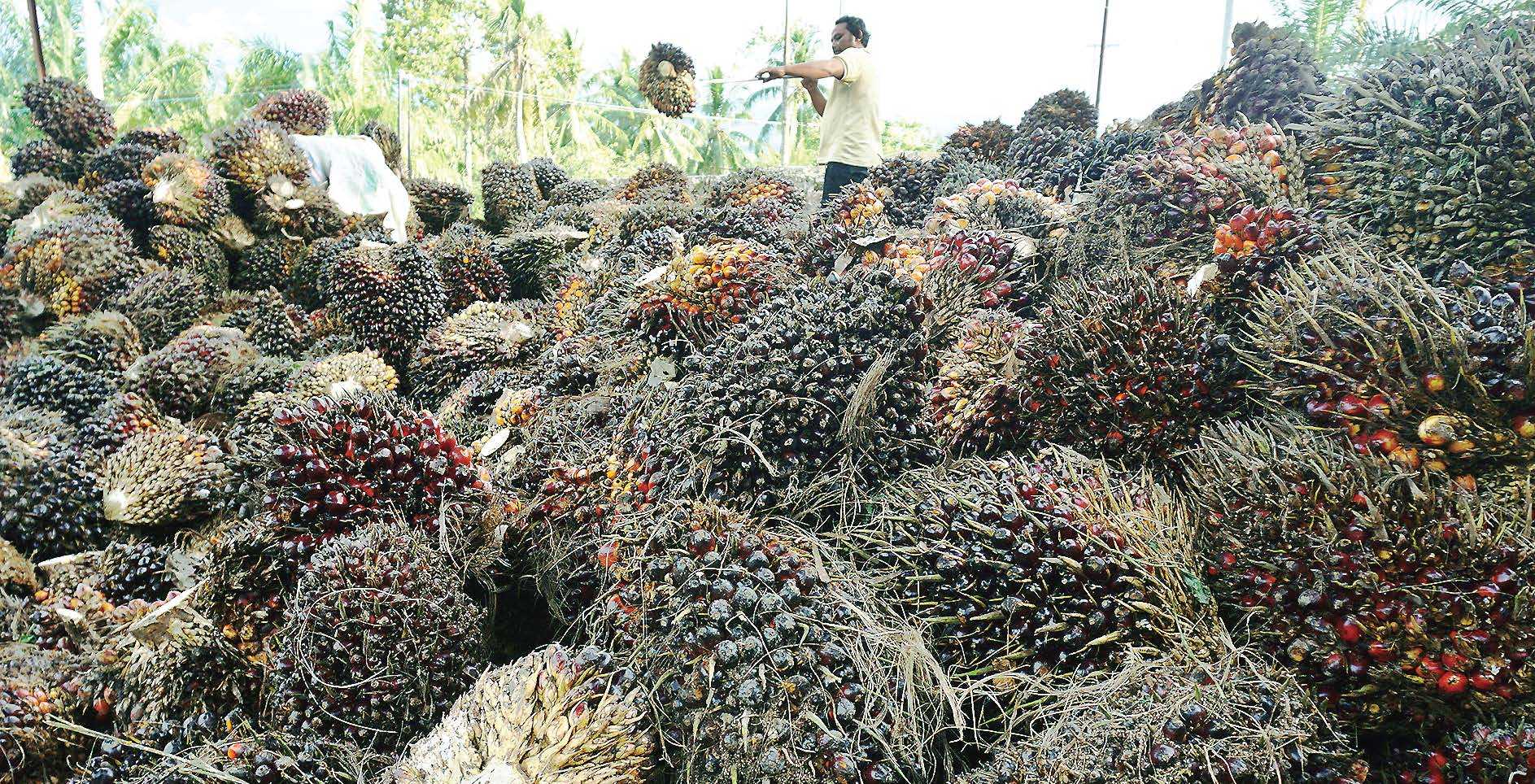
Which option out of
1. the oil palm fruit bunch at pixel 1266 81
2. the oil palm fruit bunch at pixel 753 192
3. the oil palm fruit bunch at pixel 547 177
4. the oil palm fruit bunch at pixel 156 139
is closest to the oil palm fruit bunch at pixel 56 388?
the oil palm fruit bunch at pixel 156 139

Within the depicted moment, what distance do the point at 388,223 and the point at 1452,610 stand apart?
20.5ft

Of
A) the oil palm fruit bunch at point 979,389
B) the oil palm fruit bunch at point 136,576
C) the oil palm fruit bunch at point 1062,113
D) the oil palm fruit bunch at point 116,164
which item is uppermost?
the oil palm fruit bunch at point 1062,113

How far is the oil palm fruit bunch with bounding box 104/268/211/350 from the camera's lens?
4.38 meters

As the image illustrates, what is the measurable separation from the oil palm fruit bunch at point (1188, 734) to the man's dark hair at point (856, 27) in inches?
143

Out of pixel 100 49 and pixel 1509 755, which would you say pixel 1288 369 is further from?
pixel 100 49

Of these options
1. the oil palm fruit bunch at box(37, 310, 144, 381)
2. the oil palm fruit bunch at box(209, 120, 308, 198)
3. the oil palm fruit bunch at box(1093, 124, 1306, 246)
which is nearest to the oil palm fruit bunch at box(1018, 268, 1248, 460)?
the oil palm fruit bunch at box(1093, 124, 1306, 246)

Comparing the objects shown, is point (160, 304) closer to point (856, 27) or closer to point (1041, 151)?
point (856, 27)

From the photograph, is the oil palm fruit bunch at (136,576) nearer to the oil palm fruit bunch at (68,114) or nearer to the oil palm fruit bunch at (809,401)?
the oil palm fruit bunch at (809,401)

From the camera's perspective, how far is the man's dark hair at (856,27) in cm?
432

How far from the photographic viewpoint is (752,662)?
1.41 meters

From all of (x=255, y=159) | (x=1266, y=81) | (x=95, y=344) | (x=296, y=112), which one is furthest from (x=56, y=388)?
(x=1266, y=81)

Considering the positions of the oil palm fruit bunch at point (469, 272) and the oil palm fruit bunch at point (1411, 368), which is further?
the oil palm fruit bunch at point (469, 272)

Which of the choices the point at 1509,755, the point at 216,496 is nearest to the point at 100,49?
the point at 216,496

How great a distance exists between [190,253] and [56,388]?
158 centimetres
